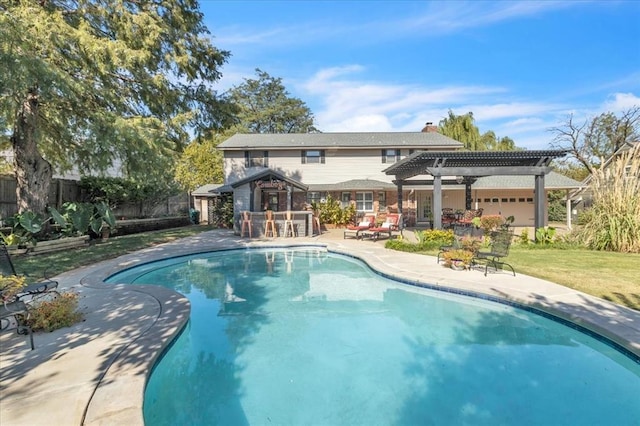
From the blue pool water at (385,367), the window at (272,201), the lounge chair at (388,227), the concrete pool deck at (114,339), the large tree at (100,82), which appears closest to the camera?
the concrete pool deck at (114,339)

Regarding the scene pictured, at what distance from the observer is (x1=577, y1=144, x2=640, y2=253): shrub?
11.4 m

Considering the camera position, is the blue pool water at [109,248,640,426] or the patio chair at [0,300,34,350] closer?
the blue pool water at [109,248,640,426]

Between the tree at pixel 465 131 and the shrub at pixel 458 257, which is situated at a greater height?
the tree at pixel 465 131

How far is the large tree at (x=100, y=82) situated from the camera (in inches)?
367

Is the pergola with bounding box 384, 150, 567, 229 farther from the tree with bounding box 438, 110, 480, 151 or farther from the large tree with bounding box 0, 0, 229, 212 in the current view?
the tree with bounding box 438, 110, 480, 151

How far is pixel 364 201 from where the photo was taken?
23266mm

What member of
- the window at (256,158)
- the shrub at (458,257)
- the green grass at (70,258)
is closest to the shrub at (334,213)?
the window at (256,158)

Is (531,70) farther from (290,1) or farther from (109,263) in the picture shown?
(109,263)

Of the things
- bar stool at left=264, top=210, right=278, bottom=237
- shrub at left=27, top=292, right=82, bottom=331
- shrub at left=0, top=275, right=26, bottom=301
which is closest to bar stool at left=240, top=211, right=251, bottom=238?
bar stool at left=264, top=210, right=278, bottom=237

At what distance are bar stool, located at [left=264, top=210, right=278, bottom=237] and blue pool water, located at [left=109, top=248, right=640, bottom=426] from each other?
975 cm

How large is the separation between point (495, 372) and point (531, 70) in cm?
2313

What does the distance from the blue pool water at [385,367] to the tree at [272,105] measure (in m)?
36.9

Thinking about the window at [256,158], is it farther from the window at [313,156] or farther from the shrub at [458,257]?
the shrub at [458,257]

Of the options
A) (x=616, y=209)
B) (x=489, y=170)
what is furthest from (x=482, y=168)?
(x=616, y=209)
